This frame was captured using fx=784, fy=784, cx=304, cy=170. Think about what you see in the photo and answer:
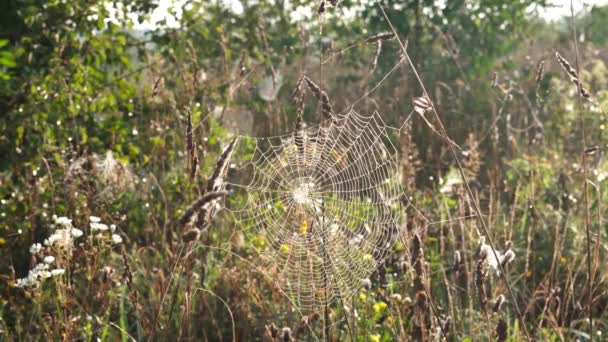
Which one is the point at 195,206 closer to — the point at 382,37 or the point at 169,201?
the point at 382,37

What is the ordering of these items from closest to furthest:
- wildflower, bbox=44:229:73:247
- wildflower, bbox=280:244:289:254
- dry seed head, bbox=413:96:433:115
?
dry seed head, bbox=413:96:433:115, wildflower, bbox=44:229:73:247, wildflower, bbox=280:244:289:254

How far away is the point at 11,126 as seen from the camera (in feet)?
12.5

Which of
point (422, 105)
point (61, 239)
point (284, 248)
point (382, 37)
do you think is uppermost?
point (382, 37)

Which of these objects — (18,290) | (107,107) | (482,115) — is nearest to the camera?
(18,290)

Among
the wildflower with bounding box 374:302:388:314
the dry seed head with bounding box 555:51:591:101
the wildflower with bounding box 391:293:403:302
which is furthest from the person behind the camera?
the wildflower with bounding box 374:302:388:314

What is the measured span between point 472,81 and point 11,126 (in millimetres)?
4955

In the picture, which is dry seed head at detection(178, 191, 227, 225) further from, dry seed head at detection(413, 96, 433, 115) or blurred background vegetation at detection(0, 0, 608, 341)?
blurred background vegetation at detection(0, 0, 608, 341)

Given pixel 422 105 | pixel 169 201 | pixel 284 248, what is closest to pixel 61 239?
pixel 284 248

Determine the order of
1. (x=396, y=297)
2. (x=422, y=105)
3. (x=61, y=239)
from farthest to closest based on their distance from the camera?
(x=396, y=297) → (x=61, y=239) → (x=422, y=105)

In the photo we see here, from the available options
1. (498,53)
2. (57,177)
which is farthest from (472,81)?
(57,177)

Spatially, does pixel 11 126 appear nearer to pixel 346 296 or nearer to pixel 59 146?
pixel 59 146

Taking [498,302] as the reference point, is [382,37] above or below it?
above

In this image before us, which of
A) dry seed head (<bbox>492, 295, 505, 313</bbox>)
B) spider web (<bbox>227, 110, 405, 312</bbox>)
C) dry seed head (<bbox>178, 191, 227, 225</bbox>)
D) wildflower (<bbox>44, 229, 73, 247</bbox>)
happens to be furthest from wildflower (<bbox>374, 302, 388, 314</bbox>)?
dry seed head (<bbox>178, 191, 227, 225</bbox>)

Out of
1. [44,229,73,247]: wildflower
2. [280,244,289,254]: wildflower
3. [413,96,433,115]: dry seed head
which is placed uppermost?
[413,96,433,115]: dry seed head
